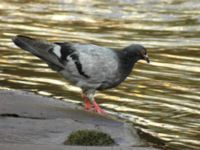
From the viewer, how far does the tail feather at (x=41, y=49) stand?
31.0 ft

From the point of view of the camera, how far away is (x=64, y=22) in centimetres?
1878

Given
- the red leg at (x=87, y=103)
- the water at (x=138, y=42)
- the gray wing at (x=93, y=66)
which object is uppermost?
the gray wing at (x=93, y=66)

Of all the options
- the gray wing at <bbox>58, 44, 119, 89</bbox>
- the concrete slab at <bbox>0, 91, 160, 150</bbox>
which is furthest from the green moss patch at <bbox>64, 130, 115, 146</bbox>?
the gray wing at <bbox>58, 44, 119, 89</bbox>

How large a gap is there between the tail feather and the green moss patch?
5.65ft

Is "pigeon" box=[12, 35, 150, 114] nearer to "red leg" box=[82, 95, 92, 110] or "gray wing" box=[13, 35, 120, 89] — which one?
"gray wing" box=[13, 35, 120, 89]

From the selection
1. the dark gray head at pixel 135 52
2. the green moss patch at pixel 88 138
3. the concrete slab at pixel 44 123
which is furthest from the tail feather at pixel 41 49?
the green moss patch at pixel 88 138

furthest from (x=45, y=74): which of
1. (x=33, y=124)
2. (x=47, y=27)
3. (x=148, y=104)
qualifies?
(x=47, y=27)

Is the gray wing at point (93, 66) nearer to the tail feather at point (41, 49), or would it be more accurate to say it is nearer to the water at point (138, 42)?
the tail feather at point (41, 49)

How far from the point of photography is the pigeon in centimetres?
917

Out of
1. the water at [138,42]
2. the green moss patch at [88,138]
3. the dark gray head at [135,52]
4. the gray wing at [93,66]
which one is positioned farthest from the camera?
the water at [138,42]

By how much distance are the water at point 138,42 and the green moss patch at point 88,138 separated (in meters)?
1.16

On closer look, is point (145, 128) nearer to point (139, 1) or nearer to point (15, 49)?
point (15, 49)

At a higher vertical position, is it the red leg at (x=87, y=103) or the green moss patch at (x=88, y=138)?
the green moss patch at (x=88, y=138)

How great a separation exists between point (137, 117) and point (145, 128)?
0.55 metres
